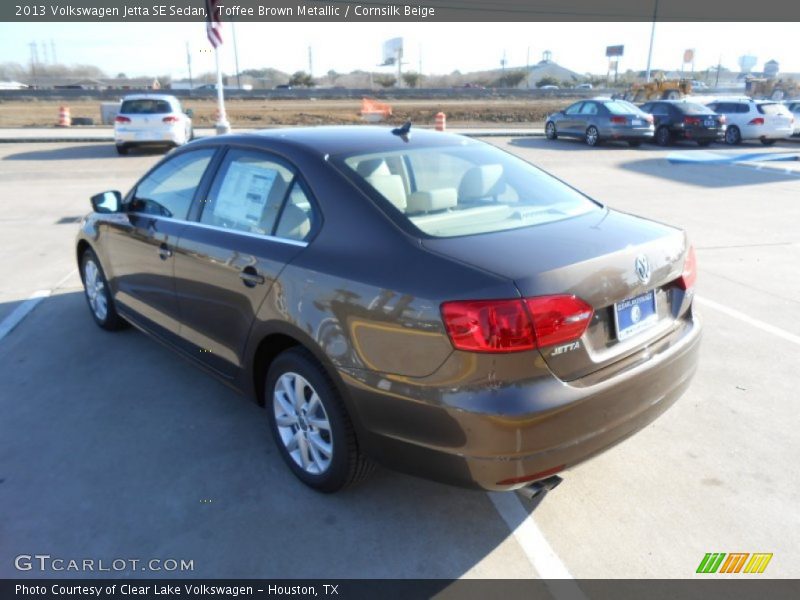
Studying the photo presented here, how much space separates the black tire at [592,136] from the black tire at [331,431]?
19.7m

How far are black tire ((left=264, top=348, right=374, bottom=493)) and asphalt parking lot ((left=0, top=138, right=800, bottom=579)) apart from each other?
0.12 m

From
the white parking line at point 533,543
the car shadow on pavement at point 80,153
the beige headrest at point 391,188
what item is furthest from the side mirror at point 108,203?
the car shadow on pavement at point 80,153

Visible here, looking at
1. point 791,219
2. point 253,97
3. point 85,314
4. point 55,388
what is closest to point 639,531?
point 55,388

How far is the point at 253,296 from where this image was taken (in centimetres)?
321

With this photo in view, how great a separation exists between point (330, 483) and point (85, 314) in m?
3.64

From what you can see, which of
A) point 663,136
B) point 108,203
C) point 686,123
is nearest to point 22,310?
point 108,203

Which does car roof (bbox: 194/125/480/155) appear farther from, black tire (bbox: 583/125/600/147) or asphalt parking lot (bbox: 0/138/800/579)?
black tire (bbox: 583/125/600/147)

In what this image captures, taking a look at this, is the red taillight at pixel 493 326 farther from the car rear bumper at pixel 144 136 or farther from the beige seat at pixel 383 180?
the car rear bumper at pixel 144 136

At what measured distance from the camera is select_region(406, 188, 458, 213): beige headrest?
3051mm

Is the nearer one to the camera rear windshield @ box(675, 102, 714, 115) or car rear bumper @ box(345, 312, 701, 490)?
car rear bumper @ box(345, 312, 701, 490)

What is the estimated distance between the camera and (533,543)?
280 cm

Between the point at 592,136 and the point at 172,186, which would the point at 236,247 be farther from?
the point at 592,136

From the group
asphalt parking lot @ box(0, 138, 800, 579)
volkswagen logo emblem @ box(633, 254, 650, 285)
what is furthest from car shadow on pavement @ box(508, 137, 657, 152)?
volkswagen logo emblem @ box(633, 254, 650, 285)

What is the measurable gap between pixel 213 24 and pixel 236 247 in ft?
46.5
